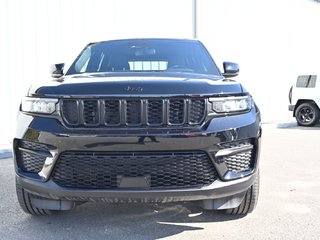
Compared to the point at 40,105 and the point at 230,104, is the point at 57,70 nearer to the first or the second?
the point at 40,105

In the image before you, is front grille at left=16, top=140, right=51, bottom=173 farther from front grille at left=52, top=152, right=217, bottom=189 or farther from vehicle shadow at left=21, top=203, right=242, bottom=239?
vehicle shadow at left=21, top=203, right=242, bottom=239

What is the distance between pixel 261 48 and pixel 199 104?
34.4 ft

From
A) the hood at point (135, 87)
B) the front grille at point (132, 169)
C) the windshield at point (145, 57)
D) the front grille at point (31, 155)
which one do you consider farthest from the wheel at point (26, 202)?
the windshield at point (145, 57)

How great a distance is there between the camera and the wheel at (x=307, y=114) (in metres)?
11.6

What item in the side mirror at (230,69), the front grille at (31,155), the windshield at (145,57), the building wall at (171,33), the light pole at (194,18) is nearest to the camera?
the front grille at (31,155)

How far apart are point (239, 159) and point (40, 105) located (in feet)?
5.14

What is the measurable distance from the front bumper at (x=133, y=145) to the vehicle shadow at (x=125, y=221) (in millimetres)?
499

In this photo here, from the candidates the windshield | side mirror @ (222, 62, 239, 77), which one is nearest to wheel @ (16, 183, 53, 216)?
the windshield

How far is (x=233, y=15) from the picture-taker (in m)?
11.5

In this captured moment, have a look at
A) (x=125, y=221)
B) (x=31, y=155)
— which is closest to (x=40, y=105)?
(x=31, y=155)

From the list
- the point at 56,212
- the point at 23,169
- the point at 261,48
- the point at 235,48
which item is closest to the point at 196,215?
the point at 56,212

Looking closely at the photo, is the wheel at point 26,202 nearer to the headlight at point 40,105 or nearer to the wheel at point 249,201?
the headlight at point 40,105

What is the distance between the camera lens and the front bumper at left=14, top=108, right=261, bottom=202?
8.34ft

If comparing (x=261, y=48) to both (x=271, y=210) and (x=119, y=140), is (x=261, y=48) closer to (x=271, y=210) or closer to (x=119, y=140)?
(x=271, y=210)
